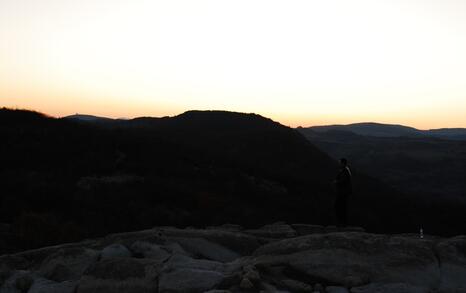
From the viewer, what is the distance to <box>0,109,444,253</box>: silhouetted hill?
1938 cm

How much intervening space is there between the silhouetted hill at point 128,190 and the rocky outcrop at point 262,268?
5.61 metres

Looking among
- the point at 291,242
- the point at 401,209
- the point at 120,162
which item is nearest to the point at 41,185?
the point at 120,162

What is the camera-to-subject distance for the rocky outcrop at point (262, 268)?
8.79 m

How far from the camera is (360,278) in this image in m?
8.90

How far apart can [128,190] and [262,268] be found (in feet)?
49.5

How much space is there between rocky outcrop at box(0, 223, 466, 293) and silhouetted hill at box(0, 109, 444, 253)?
221 inches

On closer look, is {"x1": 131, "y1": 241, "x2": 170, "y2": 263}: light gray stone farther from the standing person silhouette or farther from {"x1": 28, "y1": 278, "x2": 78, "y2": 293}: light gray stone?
the standing person silhouette

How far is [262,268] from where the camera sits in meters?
9.43

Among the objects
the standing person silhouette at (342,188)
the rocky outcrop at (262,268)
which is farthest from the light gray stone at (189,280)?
the standing person silhouette at (342,188)

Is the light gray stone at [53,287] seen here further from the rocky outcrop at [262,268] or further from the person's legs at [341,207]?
the person's legs at [341,207]

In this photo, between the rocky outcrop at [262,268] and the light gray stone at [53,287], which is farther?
the light gray stone at [53,287]

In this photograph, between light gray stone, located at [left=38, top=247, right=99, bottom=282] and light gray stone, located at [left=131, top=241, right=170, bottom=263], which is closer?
light gray stone, located at [left=38, top=247, right=99, bottom=282]

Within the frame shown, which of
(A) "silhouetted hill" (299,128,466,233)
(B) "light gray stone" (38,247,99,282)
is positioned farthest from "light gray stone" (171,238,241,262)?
(A) "silhouetted hill" (299,128,466,233)

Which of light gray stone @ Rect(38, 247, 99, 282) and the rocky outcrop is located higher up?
the rocky outcrop
